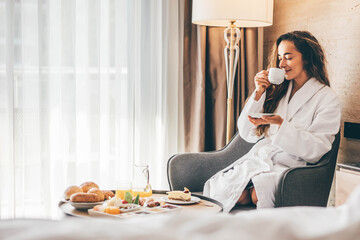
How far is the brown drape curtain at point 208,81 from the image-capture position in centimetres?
368

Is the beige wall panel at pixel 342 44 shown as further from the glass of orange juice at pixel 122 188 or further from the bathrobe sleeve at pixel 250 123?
the glass of orange juice at pixel 122 188

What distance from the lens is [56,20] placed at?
337 centimetres

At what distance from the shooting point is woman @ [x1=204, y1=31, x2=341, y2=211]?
266 cm

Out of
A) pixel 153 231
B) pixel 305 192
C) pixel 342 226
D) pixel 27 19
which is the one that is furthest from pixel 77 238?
pixel 27 19

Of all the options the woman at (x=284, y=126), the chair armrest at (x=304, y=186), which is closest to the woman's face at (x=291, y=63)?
the woman at (x=284, y=126)

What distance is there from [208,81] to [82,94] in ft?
3.13

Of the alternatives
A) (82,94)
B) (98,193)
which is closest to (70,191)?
(98,193)

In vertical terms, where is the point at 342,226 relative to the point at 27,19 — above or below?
below

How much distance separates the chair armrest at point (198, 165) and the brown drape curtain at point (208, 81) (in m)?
0.55

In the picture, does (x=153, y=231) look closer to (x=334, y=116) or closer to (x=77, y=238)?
(x=77, y=238)

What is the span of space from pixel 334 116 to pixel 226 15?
0.97 m

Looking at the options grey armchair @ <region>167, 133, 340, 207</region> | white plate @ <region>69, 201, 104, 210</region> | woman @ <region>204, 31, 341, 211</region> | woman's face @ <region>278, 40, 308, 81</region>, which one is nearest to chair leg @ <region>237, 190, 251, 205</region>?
woman @ <region>204, 31, 341, 211</region>

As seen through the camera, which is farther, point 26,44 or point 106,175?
point 106,175

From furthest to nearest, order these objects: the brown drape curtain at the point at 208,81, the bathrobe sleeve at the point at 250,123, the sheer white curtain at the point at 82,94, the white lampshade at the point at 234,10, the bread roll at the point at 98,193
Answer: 1. the brown drape curtain at the point at 208,81
2. the sheer white curtain at the point at 82,94
3. the white lampshade at the point at 234,10
4. the bathrobe sleeve at the point at 250,123
5. the bread roll at the point at 98,193
